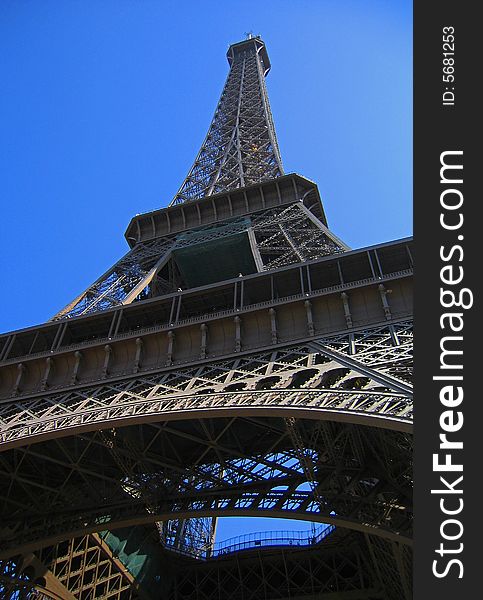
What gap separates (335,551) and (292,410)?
17039mm

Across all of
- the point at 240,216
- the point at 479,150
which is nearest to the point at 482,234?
the point at 479,150

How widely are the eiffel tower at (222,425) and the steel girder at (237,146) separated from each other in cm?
1067

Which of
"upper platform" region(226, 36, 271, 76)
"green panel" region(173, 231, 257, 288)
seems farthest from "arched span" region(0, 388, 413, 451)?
"upper platform" region(226, 36, 271, 76)

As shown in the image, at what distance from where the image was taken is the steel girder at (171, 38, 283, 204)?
37469mm

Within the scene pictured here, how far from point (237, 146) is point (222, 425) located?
2643 cm

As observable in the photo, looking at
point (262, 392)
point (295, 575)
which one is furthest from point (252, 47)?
Answer: point (262, 392)

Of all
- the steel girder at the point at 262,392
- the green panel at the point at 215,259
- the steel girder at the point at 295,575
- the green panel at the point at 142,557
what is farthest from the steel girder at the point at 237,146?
the steel girder at the point at 262,392

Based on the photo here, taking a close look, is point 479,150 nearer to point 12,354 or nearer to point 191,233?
point 12,354

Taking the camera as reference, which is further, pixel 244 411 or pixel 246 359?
pixel 246 359

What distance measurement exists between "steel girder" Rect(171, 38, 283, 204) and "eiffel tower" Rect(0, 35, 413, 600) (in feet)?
35.0

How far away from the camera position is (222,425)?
1919 cm

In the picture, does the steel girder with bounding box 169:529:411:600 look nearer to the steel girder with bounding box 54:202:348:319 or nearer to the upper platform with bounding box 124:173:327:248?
the steel girder with bounding box 54:202:348:319

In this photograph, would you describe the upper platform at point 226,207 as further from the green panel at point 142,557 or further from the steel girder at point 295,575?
the steel girder at point 295,575

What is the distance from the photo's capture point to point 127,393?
16219 millimetres
